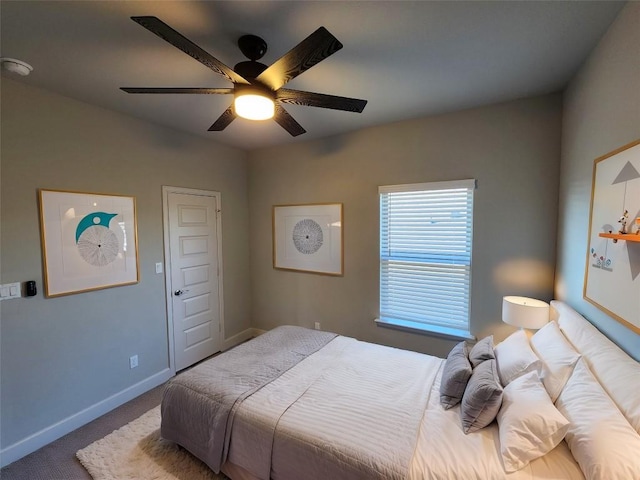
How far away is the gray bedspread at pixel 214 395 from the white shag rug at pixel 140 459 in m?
0.17

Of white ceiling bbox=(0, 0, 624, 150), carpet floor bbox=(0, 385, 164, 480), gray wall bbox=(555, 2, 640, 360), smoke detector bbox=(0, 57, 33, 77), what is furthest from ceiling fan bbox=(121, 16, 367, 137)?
carpet floor bbox=(0, 385, 164, 480)

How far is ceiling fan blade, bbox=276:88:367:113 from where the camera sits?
1.61 metres

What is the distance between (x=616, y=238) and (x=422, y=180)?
1.71 metres

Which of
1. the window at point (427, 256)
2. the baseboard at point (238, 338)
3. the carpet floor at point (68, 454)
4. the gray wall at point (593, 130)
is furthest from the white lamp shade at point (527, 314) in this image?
the carpet floor at point (68, 454)

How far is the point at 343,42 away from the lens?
1.67 m

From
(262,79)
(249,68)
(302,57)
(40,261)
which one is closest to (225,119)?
(249,68)

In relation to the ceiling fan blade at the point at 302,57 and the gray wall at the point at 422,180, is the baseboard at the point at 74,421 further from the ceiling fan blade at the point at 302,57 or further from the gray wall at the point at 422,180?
the ceiling fan blade at the point at 302,57

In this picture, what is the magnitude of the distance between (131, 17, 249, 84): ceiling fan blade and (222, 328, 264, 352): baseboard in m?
3.32

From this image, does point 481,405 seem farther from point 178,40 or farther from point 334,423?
point 178,40

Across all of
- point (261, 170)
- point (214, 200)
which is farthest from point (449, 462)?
point (261, 170)

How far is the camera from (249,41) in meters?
1.61

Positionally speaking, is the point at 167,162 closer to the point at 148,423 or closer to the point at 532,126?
the point at 148,423

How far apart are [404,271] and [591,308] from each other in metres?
1.54

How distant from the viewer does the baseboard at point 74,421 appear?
202 centimetres
